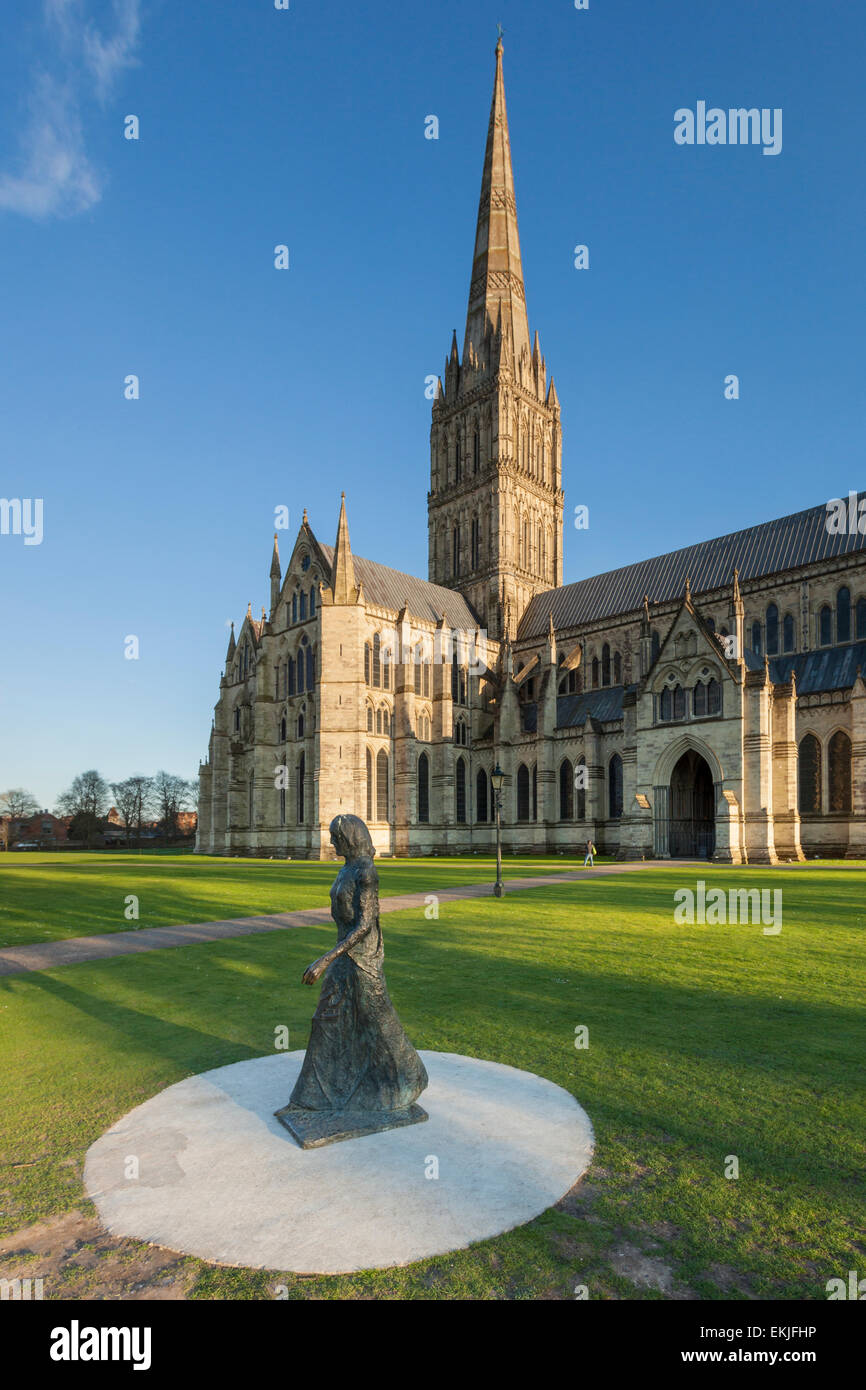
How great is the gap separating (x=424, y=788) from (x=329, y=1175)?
44.5m

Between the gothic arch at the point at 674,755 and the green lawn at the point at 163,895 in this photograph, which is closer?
the green lawn at the point at 163,895

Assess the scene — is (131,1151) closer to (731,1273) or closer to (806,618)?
(731,1273)

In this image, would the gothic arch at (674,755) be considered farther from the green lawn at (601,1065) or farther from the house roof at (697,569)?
the green lawn at (601,1065)

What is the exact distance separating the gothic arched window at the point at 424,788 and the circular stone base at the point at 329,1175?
42450mm

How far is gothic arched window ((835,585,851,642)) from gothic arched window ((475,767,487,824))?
2390cm

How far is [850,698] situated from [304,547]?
1364 inches

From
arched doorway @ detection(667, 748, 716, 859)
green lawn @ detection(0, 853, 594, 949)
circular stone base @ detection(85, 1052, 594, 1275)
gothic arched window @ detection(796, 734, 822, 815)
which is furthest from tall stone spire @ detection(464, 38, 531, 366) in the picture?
circular stone base @ detection(85, 1052, 594, 1275)

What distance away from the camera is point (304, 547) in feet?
167

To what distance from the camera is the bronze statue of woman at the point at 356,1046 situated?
5340 mm

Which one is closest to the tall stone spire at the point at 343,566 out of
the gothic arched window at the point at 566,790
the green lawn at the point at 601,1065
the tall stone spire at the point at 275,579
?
the tall stone spire at the point at 275,579

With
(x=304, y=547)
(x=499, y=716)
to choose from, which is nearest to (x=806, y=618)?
(x=499, y=716)

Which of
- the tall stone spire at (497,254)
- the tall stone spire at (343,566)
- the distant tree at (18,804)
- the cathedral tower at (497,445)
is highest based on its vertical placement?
the tall stone spire at (497,254)

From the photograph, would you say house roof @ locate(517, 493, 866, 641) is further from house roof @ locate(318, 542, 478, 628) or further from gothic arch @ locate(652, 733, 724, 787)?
gothic arch @ locate(652, 733, 724, 787)

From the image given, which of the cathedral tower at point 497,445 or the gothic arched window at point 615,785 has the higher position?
the cathedral tower at point 497,445
